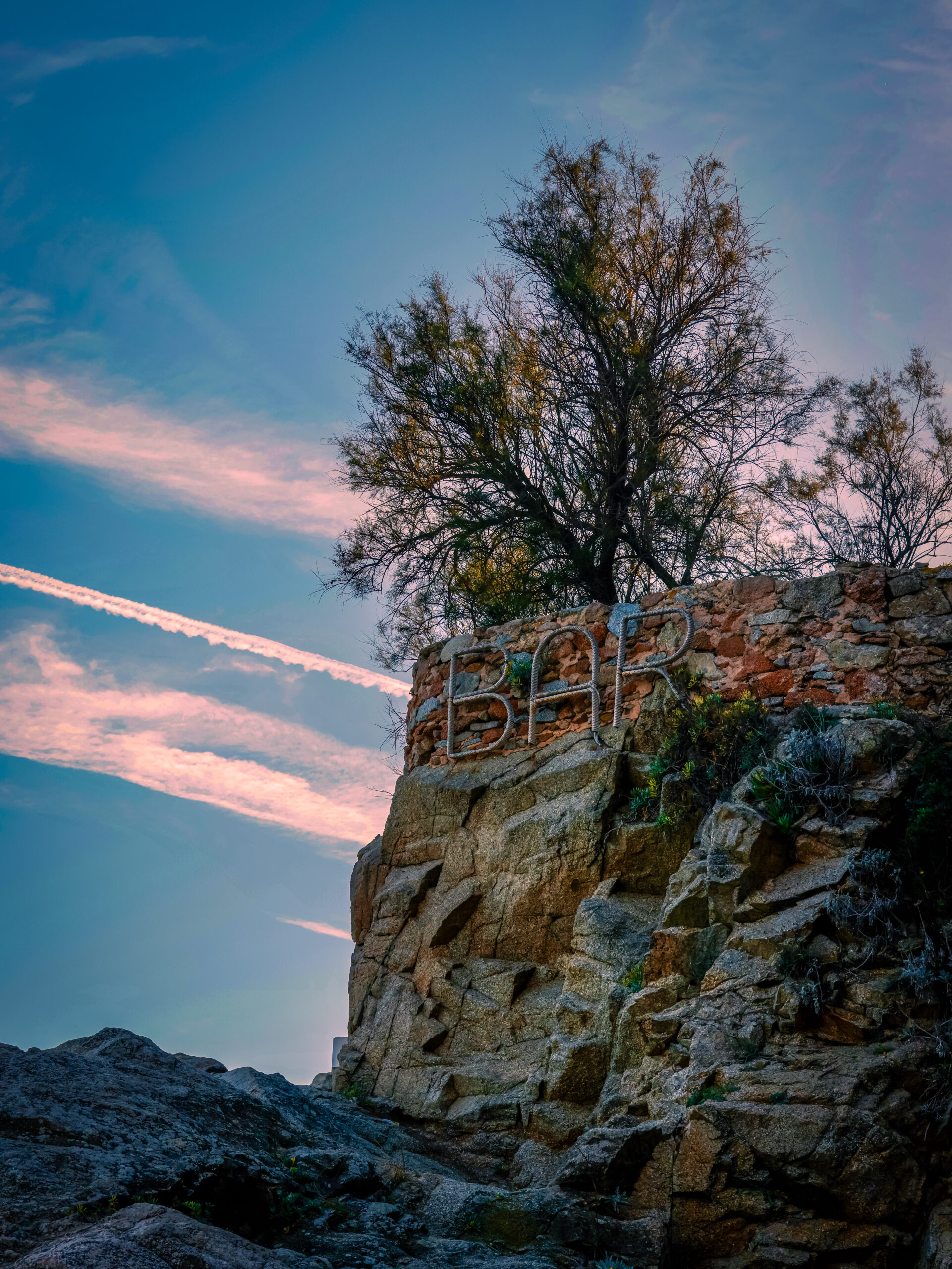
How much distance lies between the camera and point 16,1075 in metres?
5.24

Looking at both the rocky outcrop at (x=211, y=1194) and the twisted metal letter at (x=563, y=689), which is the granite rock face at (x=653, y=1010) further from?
the rocky outcrop at (x=211, y=1194)

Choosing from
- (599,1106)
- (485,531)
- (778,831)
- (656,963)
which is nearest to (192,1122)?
(599,1106)

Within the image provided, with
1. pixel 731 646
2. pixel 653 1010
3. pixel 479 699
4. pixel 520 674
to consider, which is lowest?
pixel 653 1010

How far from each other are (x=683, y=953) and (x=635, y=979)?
679 mm

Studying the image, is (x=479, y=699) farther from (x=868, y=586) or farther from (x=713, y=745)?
(x=868, y=586)

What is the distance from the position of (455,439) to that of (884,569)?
21.0ft

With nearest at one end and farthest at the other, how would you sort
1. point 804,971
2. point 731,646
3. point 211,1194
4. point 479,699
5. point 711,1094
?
point 211,1194 → point 711,1094 → point 804,971 → point 731,646 → point 479,699

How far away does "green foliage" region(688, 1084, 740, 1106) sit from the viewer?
553 centimetres

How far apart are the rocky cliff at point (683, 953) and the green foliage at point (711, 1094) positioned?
22 millimetres

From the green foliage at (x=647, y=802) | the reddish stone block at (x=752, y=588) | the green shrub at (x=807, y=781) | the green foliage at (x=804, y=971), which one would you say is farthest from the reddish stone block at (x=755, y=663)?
the green foliage at (x=804, y=971)

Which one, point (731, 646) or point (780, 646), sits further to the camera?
point (731, 646)

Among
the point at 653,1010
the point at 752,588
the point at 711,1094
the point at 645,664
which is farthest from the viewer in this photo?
the point at 645,664

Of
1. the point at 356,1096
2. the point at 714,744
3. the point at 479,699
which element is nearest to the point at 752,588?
the point at 714,744

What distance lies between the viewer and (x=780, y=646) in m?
8.36
